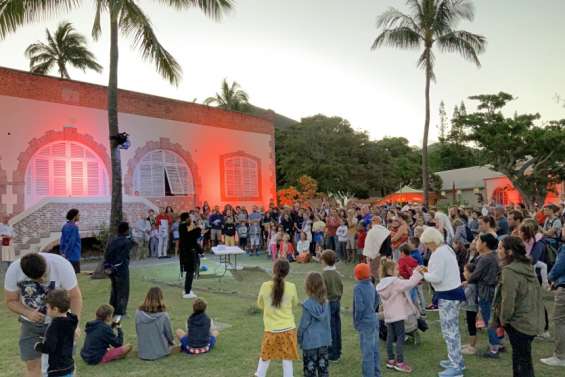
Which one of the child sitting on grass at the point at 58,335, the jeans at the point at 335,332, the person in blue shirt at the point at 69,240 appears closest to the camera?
the child sitting on grass at the point at 58,335

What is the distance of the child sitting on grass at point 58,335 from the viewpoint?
11.9 feet

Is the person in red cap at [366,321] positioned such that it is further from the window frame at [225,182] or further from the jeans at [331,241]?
the window frame at [225,182]

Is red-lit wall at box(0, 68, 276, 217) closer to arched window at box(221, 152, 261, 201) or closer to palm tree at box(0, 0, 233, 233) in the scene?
arched window at box(221, 152, 261, 201)

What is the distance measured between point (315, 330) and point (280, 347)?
18.6 inches

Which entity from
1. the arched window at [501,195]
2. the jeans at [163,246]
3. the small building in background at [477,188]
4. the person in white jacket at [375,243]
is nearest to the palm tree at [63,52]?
the jeans at [163,246]

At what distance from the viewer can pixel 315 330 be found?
4609 mm

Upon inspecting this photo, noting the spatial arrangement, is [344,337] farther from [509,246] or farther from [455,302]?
[509,246]

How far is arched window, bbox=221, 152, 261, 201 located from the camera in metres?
23.6

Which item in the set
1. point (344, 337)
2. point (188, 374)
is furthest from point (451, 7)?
point (188, 374)

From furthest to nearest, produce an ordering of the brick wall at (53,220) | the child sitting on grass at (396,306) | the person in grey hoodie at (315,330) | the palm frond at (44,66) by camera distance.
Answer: the palm frond at (44,66) < the brick wall at (53,220) < the child sitting on grass at (396,306) < the person in grey hoodie at (315,330)

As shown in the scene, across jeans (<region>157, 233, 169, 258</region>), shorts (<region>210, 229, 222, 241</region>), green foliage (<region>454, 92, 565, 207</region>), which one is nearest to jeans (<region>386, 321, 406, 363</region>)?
jeans (<region>157, 233, 169, 258</region>)

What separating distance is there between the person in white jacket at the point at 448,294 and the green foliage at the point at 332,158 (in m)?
28.8

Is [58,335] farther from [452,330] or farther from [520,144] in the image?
[520,144]

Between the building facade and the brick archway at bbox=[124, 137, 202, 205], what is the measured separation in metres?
0.04
